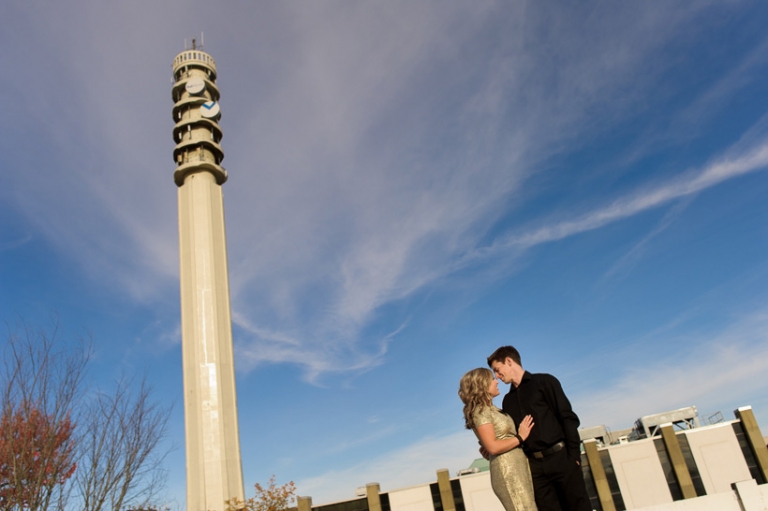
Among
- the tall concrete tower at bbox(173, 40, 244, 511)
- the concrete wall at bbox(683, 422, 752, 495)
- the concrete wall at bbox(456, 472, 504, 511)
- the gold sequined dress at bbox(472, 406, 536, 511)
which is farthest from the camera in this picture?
the concrete wall at bbox(683, 422, 752, 495)

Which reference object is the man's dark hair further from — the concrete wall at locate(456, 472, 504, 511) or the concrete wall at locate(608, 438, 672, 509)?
the concrete wall at locate(608, 438, 672, 509)

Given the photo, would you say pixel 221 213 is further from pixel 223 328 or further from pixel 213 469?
pixel 213 469

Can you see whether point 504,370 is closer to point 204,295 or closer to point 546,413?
point 546,413

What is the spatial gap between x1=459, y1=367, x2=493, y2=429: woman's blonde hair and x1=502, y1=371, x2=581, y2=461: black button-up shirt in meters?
Answer: 0.47

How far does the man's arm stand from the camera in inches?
205

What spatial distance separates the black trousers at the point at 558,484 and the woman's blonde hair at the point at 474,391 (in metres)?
0.80

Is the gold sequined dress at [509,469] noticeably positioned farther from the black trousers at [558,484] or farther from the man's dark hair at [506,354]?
the man's dark hair at [506,354]

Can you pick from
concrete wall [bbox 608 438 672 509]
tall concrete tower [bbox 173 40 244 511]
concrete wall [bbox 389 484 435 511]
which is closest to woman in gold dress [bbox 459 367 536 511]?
tall concrete tower [bbox 173 40 244 511]

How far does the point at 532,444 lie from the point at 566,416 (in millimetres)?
439

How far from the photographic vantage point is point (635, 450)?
30.8m

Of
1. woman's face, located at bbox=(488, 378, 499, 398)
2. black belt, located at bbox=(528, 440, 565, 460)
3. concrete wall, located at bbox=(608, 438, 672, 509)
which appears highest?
woman's face, located at bbox=(488, 378, 499, 398)

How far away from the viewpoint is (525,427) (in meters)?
5.28

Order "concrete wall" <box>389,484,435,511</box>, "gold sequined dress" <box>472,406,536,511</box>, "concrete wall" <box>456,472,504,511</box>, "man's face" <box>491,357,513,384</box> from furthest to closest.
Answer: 1. "concrete wall" <box>389,484,435,511</box>
2. "concrete wall" <box>456,472,504,511</box>
3. "man's face" <box>491,357,513,384</box>
4. "gold sequined dress" <box>472,406,536,511</box>

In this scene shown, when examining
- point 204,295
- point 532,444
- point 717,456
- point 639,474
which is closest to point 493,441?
point 532,444
